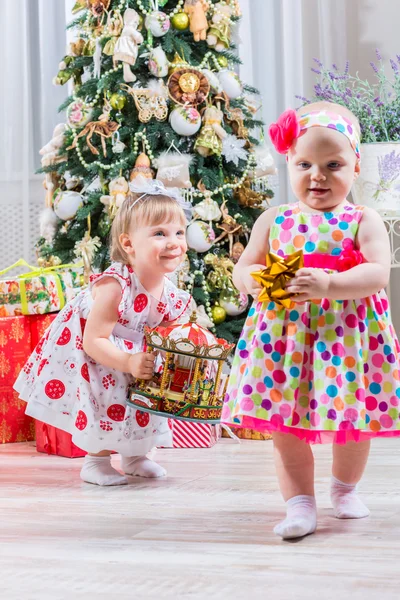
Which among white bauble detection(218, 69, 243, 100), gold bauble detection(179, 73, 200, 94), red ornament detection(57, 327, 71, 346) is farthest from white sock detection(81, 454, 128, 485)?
Result: white bauble detection(218, 69, 243, 100)

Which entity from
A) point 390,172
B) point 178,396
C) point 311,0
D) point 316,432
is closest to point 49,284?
point 178,396

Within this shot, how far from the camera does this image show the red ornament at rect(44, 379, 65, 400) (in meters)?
2.06

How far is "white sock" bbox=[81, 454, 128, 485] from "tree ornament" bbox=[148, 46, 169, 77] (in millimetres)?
1157

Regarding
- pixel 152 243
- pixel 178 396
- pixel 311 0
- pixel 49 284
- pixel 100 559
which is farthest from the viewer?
pixel 311 0

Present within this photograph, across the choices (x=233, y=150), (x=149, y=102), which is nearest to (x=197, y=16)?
(x=149, y=102)

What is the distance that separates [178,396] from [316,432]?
398 millimetres

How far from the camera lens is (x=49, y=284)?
2.53 meters

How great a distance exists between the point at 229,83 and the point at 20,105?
117cm

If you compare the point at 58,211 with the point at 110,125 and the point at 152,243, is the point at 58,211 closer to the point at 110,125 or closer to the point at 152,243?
the point at 110,125

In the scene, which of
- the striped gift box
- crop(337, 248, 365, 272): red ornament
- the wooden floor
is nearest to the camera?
the wooden floor

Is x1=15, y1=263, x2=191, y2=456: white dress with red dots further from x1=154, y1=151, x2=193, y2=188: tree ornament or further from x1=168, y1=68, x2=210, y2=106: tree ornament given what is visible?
x1=168, y1=68, x2=210, y2=106: tree ornament

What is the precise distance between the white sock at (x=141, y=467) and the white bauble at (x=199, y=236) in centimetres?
75

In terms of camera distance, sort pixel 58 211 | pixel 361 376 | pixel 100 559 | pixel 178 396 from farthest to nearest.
→ pixel 58 211, pixel 178 396, pixel 361 376, pixel 100 559

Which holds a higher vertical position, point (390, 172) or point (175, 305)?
point (390, 172)
